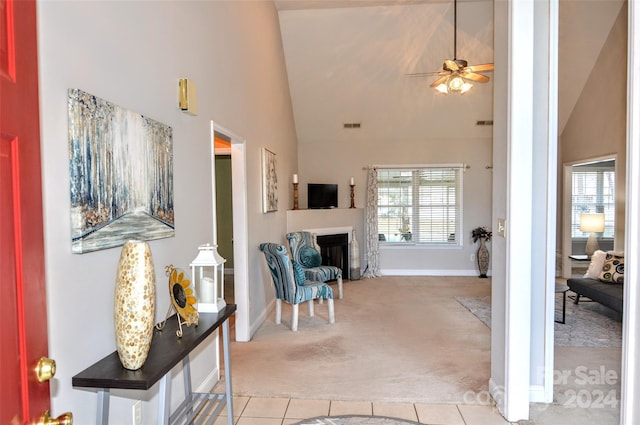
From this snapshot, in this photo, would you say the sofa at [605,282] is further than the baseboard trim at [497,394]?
Yes

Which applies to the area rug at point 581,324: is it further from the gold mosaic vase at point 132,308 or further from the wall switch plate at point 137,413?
the gold mosaic vase at point 132,308

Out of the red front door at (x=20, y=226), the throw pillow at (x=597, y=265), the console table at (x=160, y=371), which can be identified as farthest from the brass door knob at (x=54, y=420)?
the throw pillow at (x=597, y=265)

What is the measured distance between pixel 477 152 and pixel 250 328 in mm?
5387

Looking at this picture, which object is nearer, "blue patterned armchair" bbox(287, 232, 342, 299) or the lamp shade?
"blue patterned armchair" bbox(287, 232, 342, 299)

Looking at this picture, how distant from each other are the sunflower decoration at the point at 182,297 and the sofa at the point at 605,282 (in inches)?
170

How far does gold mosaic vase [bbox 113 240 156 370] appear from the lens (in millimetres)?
1392

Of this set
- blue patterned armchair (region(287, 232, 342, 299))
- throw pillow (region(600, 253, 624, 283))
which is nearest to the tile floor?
blue patterned armchair (region(287, 232, 342, 299))

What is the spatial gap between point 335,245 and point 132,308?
17.5ft

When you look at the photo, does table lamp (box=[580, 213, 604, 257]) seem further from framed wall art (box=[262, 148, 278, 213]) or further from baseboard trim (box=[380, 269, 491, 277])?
framed wall art (box=[262, 148, 278, 213])

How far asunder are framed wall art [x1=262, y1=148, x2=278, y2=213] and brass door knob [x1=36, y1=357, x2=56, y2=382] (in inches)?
144

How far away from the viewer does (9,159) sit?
773 mm

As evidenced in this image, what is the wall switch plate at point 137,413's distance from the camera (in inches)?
74.2

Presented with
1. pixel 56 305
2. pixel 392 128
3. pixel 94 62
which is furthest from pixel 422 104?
pixel 56 305

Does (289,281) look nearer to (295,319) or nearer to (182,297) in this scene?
(295,319)
